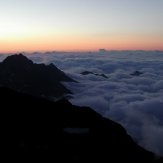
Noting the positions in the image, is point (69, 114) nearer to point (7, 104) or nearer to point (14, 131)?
point (7, 104)

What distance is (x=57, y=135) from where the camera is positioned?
4186 inches

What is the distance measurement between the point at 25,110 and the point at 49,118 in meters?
8.93

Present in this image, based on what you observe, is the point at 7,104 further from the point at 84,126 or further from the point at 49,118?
the point at 84,126

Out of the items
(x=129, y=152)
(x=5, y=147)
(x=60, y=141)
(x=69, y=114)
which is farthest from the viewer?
(x=69, y=114)

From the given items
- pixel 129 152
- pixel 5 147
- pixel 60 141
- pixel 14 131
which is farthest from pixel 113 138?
pixel 5 147

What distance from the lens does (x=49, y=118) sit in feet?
403

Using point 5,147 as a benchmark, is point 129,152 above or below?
below

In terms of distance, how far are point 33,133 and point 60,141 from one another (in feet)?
28.3

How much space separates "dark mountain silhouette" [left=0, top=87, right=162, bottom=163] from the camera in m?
94.2

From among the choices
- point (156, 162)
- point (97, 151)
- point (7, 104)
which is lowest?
point (156, 162)

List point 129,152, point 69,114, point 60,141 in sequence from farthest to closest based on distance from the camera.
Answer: point 69,114 < point 129,152 < point 60,141

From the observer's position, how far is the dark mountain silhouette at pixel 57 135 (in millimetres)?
94188

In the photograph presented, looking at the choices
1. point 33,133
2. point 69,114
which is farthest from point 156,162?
point 33,133

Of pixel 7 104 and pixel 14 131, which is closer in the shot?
pixel 14 131
